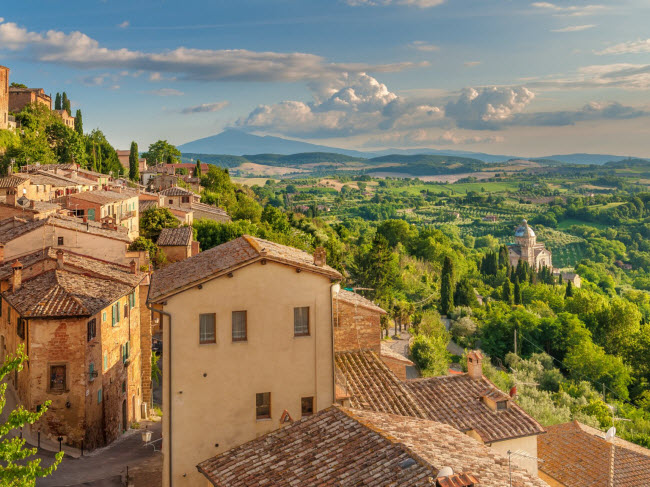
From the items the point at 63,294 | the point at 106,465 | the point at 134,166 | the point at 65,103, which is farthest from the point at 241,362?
the point at 65,103

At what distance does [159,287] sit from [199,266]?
1161mm

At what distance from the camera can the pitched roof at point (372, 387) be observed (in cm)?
1775

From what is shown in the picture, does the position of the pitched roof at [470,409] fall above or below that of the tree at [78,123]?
below

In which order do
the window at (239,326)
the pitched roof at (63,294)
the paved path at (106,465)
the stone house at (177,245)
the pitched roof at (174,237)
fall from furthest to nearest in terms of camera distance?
the pitched roof at (174,237)
the stone house at (177,245)
the pitched roof at (63,294)
the paved path at (106,465)
the window at (239,326)

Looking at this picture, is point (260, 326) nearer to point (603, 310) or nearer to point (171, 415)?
point (171, 415)

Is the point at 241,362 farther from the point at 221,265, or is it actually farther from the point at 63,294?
the point at 63,294

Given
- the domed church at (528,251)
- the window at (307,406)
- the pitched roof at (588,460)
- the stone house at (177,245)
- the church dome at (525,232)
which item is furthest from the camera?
the church dome at (525,232)

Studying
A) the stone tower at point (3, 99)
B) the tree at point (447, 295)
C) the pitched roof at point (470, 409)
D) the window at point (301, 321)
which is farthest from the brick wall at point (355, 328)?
the stone tower at point (3, 99)

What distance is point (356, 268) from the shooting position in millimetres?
62625

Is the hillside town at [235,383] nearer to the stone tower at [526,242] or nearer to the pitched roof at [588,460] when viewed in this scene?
the pitched roof at [588,460]

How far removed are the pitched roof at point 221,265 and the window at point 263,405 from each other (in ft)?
10.9

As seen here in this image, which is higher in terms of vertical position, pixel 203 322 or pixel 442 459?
pixel 203 322

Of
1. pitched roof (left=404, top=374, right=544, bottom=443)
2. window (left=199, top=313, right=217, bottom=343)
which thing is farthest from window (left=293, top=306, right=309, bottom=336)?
pitched roof (left=404, top=374, right=544, bottom=443)

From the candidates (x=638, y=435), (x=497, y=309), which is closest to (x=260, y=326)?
(x=638, y=435)
